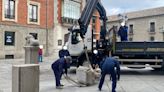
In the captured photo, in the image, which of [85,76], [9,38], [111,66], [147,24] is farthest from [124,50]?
[147,24]

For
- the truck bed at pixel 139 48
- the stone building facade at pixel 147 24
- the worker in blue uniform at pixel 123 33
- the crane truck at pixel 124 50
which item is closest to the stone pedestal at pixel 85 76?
the crane truck at pixel 124 50

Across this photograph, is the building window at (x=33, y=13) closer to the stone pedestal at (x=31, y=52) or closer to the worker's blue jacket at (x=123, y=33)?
the worker's blue jacket at (x=123, y=33)

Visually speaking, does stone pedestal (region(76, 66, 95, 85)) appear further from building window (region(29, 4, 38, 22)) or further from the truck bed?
building window (region(29, 4, 38, 22))

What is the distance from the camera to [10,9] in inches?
1225

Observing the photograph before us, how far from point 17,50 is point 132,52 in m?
17.2

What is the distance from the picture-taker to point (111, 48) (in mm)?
16859

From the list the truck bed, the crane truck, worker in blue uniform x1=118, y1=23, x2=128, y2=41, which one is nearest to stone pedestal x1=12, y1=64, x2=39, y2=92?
the crane truck

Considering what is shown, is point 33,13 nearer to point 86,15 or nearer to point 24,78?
point 86,15

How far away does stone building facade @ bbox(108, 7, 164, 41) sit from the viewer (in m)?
53.2

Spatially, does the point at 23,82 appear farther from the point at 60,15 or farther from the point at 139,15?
the point at 139,15

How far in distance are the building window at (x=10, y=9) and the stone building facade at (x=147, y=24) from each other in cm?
2771

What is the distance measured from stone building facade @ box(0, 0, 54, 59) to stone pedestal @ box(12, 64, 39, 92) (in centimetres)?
2426

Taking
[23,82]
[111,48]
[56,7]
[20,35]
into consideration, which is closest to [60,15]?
[56,7]

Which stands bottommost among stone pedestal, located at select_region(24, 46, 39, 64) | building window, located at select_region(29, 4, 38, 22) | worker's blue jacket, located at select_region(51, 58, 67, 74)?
worker's blue jacket, located at select_region(51, 58, 67, 74)
